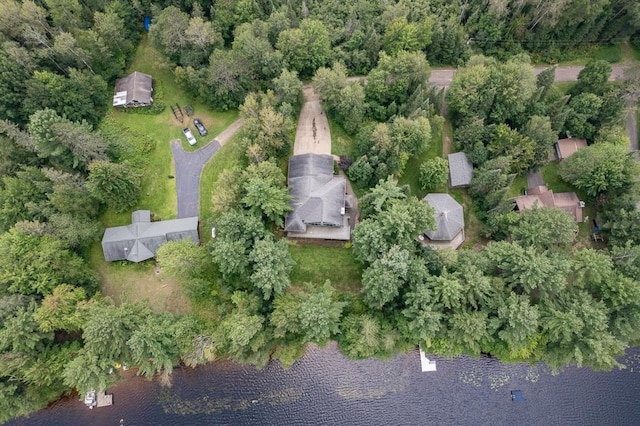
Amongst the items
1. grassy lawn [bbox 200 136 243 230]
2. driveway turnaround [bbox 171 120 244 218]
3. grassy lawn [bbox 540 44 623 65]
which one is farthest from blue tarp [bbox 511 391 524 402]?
grassy lawn [bbox 540 44 623 65]

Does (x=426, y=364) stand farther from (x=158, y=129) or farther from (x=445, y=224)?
(x=158, y=129)

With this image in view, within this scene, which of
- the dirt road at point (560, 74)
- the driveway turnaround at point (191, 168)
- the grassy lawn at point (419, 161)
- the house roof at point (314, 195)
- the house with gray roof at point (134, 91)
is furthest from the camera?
the dirt road at point (560, 74)

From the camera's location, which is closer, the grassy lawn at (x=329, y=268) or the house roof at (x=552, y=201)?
the grassy lawn at (x=329, y=268)

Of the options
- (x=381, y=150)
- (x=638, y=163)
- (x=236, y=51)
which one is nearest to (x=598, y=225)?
(x=638, y=163)

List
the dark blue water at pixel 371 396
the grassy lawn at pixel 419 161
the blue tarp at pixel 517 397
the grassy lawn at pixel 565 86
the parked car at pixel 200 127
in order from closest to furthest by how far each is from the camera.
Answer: the dark blue water at pixel 371 396, the blue tarp at pixel 517 397, the grassy lawn at pixel 419 161, the parked car at pixel 200 127, the grassy lawn at pixel 565 86

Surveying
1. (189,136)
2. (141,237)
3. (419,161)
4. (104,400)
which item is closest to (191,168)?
(189,136)

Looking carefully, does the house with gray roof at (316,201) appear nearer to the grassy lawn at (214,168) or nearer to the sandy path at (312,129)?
the sandy path at (312,129)

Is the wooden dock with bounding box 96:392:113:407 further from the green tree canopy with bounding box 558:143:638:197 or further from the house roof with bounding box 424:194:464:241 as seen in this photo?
the green tree canopy with bounding box 558:143:638:197

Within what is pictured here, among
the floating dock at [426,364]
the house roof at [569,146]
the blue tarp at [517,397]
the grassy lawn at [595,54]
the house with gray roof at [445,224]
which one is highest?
the grassy lawn at [595,54]

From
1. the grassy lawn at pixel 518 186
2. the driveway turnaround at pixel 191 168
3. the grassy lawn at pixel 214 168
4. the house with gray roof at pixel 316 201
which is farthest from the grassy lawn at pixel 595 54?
the driveway turnaround at pixel 191 168
